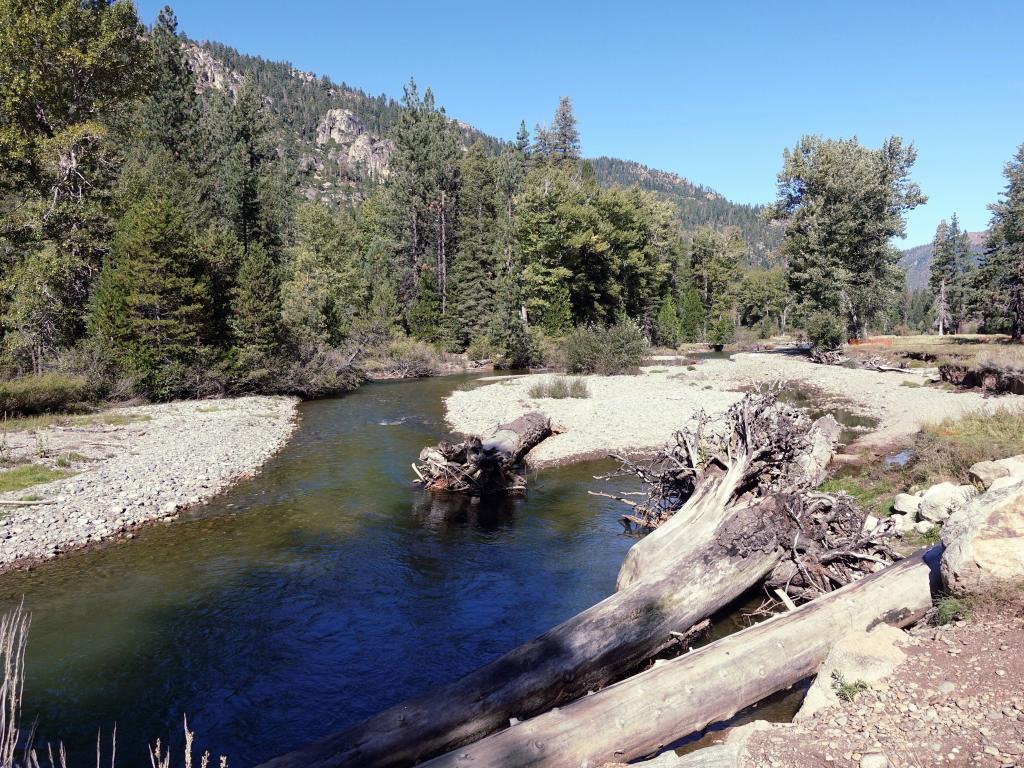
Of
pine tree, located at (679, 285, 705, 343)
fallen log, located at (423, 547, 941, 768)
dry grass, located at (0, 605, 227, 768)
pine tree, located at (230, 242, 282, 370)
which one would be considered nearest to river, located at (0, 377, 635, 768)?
dry grass, located at (0, 605, 227, 768)

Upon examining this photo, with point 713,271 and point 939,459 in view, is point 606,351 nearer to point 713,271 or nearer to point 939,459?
point 939,459

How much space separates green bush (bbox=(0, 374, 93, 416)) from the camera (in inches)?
795

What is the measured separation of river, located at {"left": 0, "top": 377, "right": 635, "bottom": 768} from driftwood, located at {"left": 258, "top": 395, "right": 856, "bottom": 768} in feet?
4.89

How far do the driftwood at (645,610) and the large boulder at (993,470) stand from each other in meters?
2.49

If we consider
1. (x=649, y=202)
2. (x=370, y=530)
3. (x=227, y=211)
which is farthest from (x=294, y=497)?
(x=649, y=202)

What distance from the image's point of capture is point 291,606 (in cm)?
913

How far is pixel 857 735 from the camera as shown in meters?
4.78

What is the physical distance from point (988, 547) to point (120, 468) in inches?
689

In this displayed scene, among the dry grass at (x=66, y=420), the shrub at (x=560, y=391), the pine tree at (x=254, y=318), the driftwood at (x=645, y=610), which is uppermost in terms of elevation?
the pine tree at (x=254, y=318)

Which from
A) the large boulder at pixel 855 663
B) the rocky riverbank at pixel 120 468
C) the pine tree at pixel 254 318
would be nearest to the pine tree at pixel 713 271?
the pine tree at pixel 254 318

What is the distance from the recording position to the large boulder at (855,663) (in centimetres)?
546

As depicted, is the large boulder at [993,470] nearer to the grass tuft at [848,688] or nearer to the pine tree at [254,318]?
the grass tuft at [848,688]

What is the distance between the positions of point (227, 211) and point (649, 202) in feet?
145

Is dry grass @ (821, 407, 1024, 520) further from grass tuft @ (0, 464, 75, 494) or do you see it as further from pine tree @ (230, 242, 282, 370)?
pine tree @ (230, 242, 282, 370)
